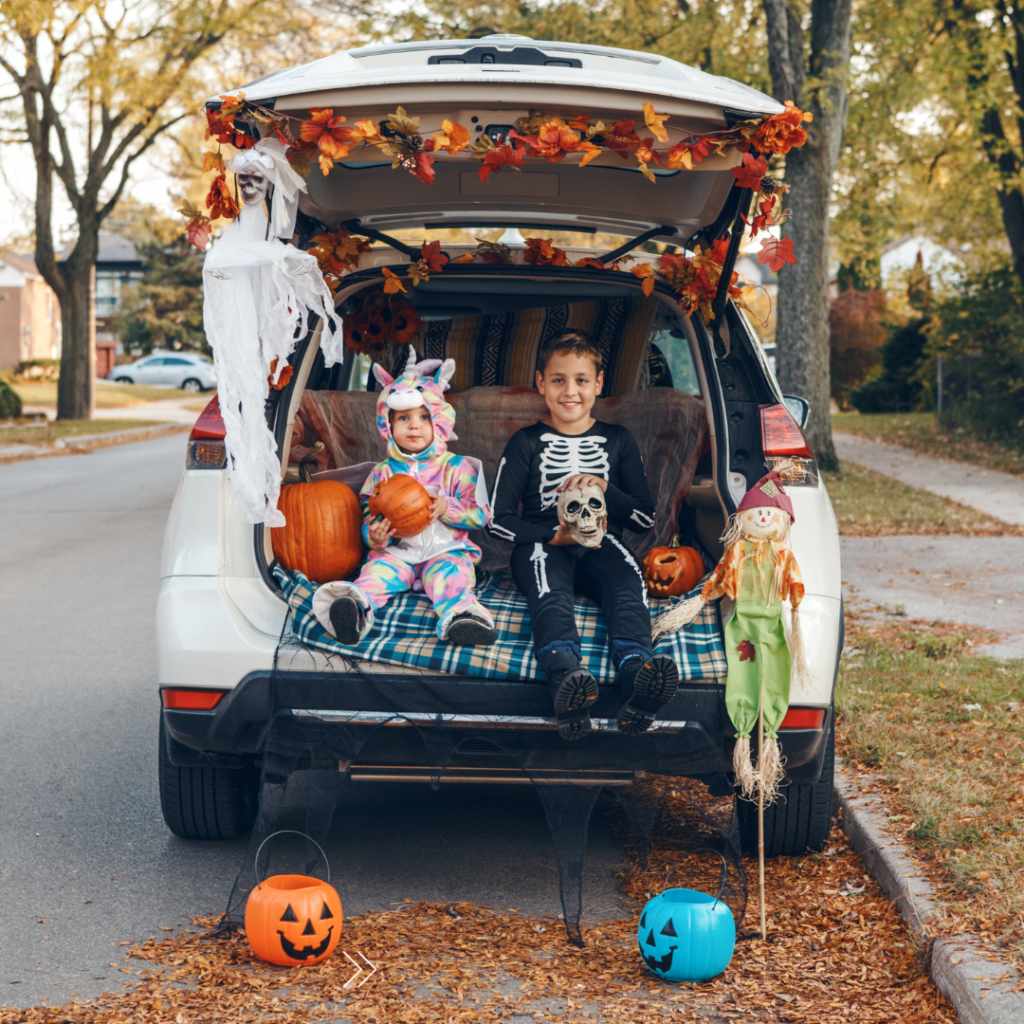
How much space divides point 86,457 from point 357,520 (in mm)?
17403

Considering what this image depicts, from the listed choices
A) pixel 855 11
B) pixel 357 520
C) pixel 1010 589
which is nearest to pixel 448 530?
pixel 357 520

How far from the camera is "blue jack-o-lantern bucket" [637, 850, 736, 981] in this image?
10.3ft

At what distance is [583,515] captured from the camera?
13.0ft

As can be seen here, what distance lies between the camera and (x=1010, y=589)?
861 cm

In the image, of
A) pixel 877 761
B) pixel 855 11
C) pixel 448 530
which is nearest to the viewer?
pixel 448 530

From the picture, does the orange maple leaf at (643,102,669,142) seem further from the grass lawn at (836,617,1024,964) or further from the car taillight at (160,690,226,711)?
the grass lawn at (836,617,1024,964)

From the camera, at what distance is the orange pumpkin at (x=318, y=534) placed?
13.1 feet

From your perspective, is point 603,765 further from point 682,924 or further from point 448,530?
point 448,530

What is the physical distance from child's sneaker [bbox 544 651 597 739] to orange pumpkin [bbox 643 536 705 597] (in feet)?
2.80

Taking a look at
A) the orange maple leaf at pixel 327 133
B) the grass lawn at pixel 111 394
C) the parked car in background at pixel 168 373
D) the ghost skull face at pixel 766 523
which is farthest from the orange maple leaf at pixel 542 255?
the parked car in background at pixel 168 373

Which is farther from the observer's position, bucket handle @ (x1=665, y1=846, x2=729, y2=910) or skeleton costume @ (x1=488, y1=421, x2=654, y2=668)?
skeleton costume @ (x1=488, y1=421, x2=654, y2=668)

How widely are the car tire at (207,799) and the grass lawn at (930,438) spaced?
14370 mm

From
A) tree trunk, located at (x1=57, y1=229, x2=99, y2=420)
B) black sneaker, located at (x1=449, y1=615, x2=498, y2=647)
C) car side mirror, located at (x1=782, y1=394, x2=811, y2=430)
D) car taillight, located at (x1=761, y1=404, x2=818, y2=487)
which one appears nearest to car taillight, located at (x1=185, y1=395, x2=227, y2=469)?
black sneaker, located at (x1=449, y1=615, x2=498, y2=647)

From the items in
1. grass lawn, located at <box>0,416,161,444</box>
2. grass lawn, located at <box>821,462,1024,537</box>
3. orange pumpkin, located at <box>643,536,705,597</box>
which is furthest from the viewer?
grass lawn, located at <box>0,416,161,444</box>
